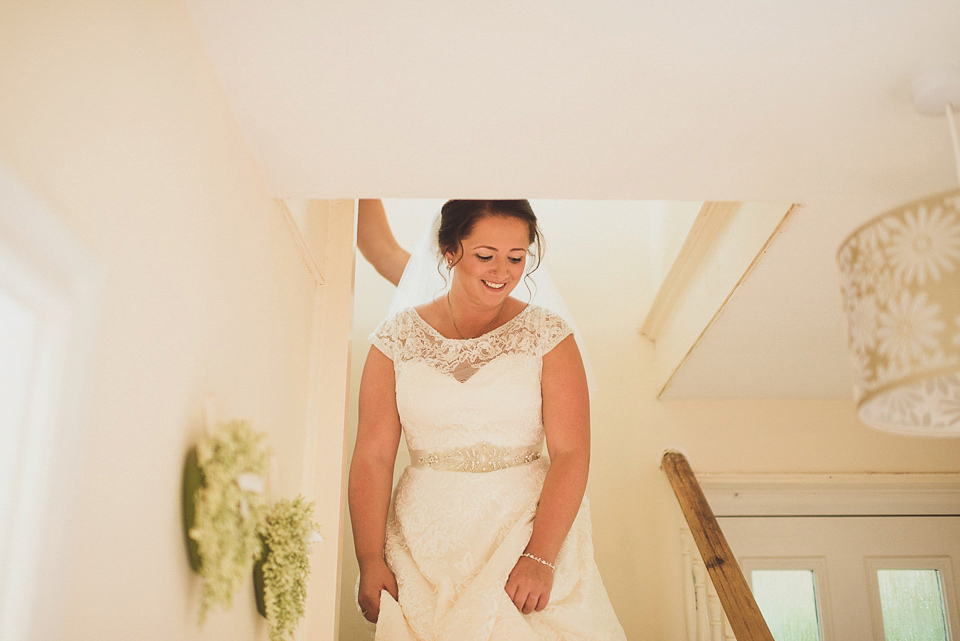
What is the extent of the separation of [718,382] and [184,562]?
8.22ft

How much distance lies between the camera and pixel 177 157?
1336 millimetres

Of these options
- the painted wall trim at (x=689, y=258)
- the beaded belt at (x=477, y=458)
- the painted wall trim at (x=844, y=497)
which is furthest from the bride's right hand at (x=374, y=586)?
the painted wall trim at (x=844, y=497)

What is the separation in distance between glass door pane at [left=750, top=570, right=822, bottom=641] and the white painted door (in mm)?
12

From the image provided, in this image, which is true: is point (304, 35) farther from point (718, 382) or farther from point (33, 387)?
point (718, 382)

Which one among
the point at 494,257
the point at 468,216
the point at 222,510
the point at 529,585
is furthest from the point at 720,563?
the point at 222,510

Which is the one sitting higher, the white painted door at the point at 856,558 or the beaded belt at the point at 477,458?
the beaded belt at the point at 477,458

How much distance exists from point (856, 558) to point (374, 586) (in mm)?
2297

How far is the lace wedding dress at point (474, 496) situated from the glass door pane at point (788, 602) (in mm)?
1569

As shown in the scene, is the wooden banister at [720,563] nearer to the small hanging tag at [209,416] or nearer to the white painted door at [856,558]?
the white painted door at [856,558]

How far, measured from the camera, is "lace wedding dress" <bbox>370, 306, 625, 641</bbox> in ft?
7.02

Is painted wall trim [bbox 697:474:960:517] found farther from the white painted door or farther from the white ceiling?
the white ceiling

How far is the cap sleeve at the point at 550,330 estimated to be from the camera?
8.18 feet

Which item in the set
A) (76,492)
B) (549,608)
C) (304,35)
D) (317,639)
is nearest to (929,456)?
(549,608)

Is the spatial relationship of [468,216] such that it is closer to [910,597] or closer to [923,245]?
[923,245]
